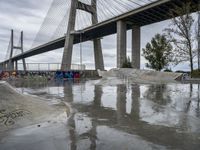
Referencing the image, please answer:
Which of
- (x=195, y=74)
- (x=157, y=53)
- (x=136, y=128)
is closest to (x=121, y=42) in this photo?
(x=157, y=53)

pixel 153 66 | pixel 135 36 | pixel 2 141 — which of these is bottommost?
pixel 2 141

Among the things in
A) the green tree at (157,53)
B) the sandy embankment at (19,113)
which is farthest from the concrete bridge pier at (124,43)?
the sandy embankment at (19,113)

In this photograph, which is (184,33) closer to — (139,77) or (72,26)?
(139,77)

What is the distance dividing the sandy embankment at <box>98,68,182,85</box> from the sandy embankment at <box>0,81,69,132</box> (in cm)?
1621

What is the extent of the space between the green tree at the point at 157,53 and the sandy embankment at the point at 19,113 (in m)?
27.5

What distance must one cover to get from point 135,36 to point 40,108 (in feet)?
136

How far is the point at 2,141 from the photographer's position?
5.18 m

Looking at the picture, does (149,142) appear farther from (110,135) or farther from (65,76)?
(65,76)

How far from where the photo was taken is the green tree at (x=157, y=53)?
34531mm

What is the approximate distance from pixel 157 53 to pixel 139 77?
7592 millimetres

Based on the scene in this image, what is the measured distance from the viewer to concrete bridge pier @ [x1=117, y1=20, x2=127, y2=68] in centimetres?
4503

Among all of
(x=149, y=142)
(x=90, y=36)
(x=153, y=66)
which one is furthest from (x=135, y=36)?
(x=149, y=142)

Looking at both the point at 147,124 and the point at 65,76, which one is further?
the point at 65,76

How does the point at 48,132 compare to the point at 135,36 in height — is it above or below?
below
